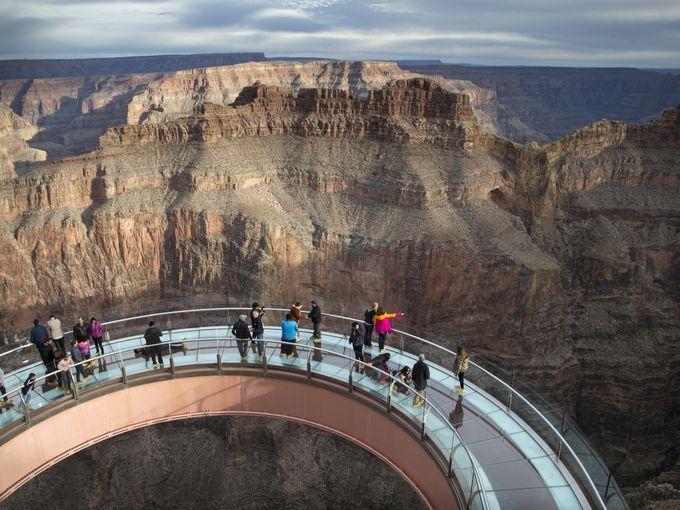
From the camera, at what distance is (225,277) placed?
45.8m

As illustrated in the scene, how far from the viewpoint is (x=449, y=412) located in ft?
52.4

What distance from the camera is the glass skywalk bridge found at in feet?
43.3

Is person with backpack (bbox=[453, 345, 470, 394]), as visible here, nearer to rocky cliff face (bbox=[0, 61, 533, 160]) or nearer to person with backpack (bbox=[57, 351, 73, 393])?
person with backpack (bbox=[57, 351, 73, 393])

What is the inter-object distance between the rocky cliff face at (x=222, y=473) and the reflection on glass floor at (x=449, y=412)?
14.8m

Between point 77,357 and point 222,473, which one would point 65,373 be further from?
point 222,473

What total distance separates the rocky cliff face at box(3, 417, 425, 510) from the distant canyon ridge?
13234mm

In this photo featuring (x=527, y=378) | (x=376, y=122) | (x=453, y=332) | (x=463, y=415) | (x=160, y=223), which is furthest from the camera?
(x=376, y=122)

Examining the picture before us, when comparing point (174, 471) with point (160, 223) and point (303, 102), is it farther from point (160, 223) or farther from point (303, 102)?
point (303, 102)

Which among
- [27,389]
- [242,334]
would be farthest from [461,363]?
[27,389]

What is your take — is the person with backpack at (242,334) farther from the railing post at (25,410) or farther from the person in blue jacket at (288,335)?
the railing post at (25,410)

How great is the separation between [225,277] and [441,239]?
59.9ft

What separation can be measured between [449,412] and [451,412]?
0.06 metres

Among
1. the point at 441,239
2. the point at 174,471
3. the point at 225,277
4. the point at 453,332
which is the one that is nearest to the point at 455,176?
the point at 441,239

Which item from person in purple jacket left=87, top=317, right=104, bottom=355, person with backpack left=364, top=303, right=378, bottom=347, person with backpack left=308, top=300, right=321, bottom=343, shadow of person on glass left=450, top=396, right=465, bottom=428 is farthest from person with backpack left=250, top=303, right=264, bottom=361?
shadow of person on glass left=450, top=396, right=465, bottom=428
